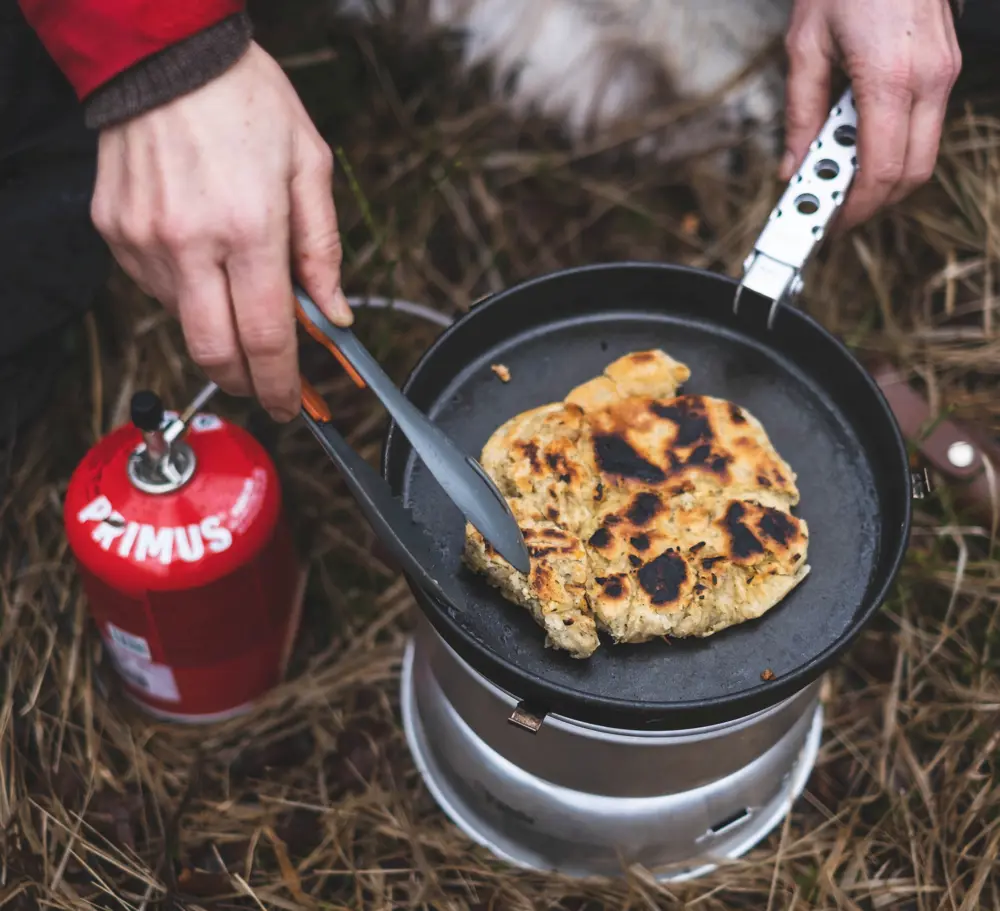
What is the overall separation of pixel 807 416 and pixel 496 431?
0.61m

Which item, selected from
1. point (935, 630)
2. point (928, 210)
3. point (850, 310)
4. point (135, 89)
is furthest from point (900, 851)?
point (135, 89)

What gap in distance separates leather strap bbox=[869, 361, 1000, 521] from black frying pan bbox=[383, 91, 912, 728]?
0.63 metres

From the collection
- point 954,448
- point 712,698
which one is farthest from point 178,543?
point 954,448

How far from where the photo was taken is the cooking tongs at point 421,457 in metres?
1.53

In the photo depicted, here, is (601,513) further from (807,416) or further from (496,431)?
(807,416)

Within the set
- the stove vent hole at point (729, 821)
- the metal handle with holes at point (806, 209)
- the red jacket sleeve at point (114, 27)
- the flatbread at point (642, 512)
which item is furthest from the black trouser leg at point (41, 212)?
the stove vent hole at point (729, 821)

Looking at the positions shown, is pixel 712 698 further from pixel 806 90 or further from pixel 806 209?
Answer: pixel 806 90

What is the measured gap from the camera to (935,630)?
8.14 ft

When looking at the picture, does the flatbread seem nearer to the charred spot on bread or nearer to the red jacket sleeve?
the charred spot on bread

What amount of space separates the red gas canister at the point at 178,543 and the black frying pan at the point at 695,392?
36 centimetres

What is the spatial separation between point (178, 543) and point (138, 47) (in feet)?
2.87

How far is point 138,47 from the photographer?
1.47 metres

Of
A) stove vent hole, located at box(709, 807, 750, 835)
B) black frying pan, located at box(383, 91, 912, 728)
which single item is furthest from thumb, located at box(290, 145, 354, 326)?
stove vent hole, located at box(709, 807, 750, 835)

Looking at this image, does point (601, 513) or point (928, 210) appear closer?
point (601, 513)
